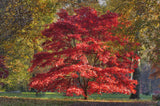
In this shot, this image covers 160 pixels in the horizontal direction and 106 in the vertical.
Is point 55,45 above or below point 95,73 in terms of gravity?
above

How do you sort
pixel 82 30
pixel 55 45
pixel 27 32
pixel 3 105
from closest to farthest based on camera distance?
pixel 3 105, pixel 27 32, pixel 82 30, pixel 55 45

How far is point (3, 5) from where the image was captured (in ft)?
27.5

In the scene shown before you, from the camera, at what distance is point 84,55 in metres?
9.98

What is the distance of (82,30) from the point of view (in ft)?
34.2

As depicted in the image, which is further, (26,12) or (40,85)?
(40,85)

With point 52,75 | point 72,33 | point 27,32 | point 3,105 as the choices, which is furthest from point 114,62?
point 3,105

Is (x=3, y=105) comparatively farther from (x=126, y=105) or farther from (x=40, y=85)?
(x=126, y=105)

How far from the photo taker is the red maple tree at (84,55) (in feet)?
32.0

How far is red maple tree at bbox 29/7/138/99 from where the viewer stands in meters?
9.77

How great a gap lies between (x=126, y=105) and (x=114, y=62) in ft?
7.87

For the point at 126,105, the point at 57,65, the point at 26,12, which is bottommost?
the point at 126,105

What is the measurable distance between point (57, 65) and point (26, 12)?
3.21 metres

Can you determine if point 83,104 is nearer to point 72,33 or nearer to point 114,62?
point 114,62

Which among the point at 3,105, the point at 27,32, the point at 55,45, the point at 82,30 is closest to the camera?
the point at 3,105
